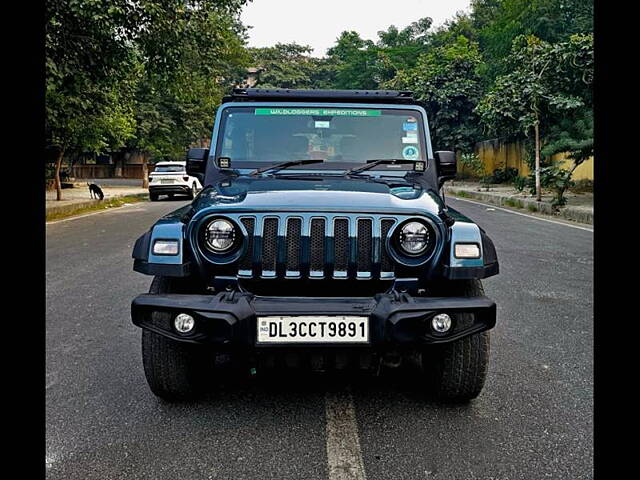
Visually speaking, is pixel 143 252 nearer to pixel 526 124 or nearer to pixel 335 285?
pixel 335 285

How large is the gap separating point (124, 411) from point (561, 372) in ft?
9.07

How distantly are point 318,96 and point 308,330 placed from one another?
227 centimetres

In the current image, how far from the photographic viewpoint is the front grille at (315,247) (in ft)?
10.9

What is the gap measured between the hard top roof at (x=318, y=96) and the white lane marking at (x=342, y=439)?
2.16 metres

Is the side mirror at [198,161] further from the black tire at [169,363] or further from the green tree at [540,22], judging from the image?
the green tree at [540,22]

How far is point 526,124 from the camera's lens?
20109 millimetres

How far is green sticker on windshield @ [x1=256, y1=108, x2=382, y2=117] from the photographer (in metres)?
4.75

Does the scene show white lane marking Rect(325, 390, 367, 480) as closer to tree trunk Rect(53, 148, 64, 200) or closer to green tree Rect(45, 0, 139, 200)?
green tree Rect(45, 0, 139, 200)

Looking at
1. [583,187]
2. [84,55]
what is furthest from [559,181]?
[84,55]

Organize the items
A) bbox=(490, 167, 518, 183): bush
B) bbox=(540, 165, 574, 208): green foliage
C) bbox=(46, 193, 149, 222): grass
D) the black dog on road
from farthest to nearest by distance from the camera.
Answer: bbox=(490, 167, 518, 183): bush → the black dog on road → bbox=(46, 193, 149, 222): grass → bbox=(540, 165, 574, 208): green foliage

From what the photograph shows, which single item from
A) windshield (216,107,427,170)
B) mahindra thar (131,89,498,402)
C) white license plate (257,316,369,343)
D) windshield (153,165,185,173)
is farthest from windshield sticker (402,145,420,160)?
windshield (153,165,185,173)

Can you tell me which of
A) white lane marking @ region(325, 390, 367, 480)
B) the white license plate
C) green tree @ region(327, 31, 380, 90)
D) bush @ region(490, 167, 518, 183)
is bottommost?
white lane marking @ region(325, 390, 367, 480)

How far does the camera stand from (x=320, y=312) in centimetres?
308

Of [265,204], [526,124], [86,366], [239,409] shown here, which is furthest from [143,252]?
[526,124]
